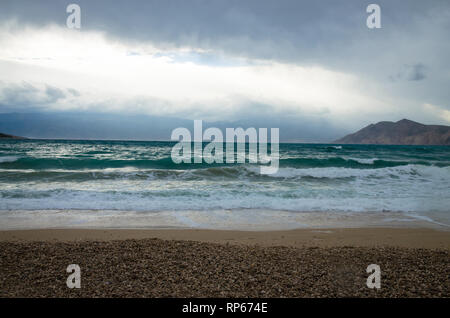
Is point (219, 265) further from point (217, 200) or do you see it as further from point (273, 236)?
point (217, 200)

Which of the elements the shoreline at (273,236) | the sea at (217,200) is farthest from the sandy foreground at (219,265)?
the sea at (217,200)

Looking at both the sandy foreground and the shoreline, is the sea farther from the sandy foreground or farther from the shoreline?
the sandy foreground

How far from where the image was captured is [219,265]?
4.37 meters

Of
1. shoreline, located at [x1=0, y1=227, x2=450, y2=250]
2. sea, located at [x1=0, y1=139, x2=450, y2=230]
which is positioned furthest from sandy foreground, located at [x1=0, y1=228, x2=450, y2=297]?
sea, located at [x1=0, y1=139, x2=450, y2=230]

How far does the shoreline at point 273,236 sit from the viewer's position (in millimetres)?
6047

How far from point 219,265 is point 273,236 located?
101 inches

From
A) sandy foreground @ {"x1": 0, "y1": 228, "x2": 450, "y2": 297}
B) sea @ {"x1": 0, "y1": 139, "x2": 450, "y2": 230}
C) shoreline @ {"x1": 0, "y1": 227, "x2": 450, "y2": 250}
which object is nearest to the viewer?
sandy foreground @ {"x1": 0, "y1": 228, "x2": 450, "y2": 297}

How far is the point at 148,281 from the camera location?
12.5ft

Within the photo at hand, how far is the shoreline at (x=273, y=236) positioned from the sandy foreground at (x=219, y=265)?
2cm

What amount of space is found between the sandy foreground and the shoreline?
2 cm

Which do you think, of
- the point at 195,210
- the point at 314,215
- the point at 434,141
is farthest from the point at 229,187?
the point at 434,141

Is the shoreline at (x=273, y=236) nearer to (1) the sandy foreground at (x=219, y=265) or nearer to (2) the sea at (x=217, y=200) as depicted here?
(1) the sandy foreground at (x=219, y=265)

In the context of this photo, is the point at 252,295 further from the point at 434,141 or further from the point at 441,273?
the point at 434,141

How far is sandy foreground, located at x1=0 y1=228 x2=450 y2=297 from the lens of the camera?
3576mm
